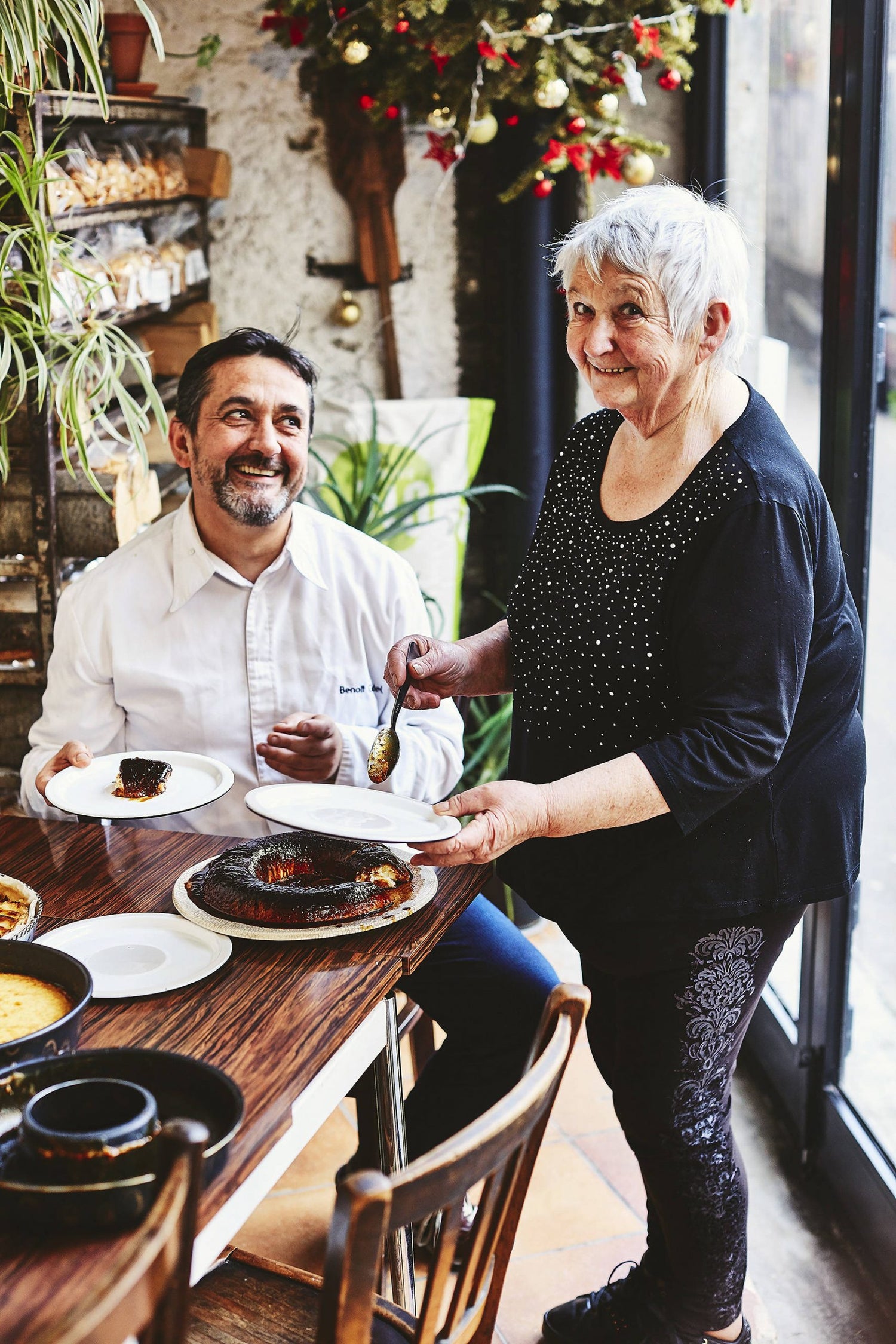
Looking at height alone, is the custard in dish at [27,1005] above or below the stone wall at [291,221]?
below

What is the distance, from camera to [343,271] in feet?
12.1

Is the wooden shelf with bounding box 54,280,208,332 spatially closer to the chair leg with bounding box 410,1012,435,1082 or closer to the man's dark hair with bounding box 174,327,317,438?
the man's dark hair with bounding box 174,327,317,438

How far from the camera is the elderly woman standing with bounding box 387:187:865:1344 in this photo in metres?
1.50

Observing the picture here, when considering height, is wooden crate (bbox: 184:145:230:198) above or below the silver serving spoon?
above

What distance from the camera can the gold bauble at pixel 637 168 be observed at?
293 centimetres

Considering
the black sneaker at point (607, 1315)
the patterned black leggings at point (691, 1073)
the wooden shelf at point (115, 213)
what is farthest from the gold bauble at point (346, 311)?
the black sneaker at point (607, 1315)

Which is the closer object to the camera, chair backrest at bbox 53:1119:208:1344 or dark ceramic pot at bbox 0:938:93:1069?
chair backrest at bbox 53:1119:208:1344

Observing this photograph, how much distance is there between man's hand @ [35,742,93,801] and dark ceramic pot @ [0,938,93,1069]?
58 cm

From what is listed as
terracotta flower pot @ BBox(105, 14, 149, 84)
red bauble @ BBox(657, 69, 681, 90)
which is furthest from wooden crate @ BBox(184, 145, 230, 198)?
red bauble @ BBox(657, 69, 681, 90)

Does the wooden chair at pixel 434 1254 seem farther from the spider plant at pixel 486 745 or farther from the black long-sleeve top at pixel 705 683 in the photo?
the spider plant at pixel 486 745

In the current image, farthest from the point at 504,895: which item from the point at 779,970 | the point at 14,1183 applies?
the point at 14,1183

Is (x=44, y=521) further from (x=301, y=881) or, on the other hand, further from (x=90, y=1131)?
(x=90, y=1131)

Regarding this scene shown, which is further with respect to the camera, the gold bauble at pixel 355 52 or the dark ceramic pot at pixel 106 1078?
the gold bauble at pixel 355 52

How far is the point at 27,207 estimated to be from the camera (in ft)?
6.77
